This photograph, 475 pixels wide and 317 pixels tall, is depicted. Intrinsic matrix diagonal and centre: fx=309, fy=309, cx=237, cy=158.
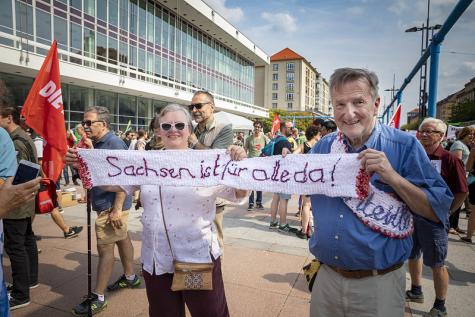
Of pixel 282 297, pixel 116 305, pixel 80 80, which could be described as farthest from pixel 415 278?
pixel 80 80

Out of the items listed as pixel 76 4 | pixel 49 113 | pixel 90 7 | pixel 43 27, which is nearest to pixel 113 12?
pixel 90 7

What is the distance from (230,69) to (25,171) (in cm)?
4090

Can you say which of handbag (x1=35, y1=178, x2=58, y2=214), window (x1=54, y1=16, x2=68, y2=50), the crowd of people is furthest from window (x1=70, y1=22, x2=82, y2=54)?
handbag (x1=35, y1=178, x2=58, y2=214)

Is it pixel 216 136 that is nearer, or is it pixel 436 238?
pixel 436 238

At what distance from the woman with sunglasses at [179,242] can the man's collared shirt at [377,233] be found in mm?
681

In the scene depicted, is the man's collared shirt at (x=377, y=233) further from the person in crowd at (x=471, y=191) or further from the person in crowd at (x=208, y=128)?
the person in crowd at (x=471, y=191)

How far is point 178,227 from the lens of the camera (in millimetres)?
2057

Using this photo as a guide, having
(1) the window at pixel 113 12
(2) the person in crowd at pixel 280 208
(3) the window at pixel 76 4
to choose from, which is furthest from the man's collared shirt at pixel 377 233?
(1) the window at pixel 113 12

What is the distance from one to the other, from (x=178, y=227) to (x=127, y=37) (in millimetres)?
24172

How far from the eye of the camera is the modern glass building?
15.6m

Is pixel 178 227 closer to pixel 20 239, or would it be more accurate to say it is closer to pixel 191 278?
pixel 191 278

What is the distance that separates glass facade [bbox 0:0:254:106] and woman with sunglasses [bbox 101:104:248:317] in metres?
17.4

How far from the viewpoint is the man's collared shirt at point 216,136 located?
3213mm

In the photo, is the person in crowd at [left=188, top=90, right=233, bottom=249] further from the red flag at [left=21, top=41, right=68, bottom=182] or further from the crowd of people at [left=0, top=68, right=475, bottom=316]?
the red flag at [left=21, top=41, right=68, bottom=182]
